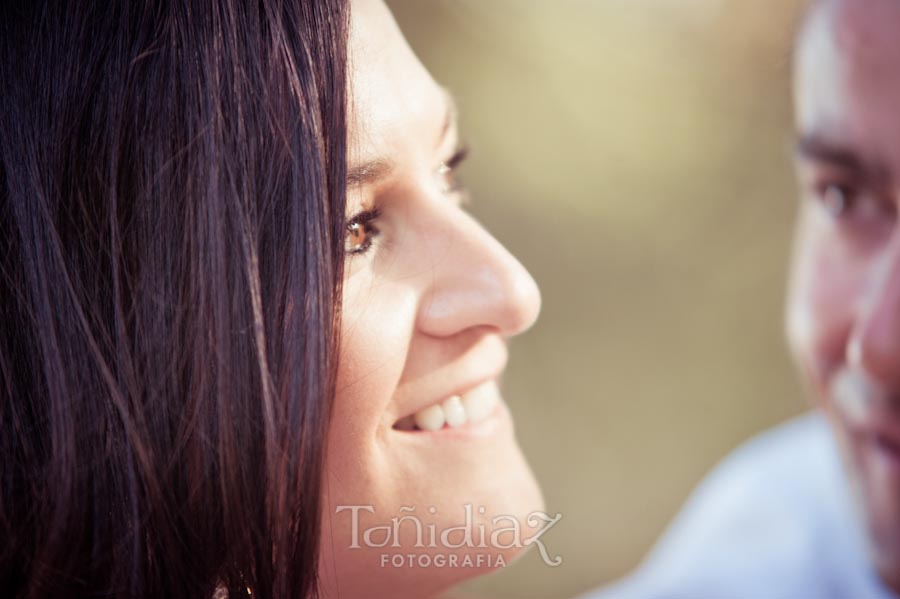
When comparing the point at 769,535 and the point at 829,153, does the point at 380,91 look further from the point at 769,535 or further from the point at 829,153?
the point at 769,535

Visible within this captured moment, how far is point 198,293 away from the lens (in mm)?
407

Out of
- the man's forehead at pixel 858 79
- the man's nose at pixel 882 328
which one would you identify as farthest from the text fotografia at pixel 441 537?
the man's forehead at pixel 858 79

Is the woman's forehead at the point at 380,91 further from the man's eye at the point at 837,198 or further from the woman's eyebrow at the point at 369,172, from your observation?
the man's eye at the point at 837,198

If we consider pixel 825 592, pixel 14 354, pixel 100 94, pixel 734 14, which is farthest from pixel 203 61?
pixel 825 592

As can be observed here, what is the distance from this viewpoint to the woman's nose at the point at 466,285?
1.43 ft

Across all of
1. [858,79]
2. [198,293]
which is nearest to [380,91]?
[198,293]

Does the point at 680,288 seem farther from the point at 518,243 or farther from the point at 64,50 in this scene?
the point at 64,50

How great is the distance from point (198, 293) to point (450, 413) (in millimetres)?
157

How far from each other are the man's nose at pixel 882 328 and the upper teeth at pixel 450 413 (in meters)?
0.37

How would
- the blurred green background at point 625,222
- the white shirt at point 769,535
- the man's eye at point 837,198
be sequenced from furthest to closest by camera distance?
1. the white shirt at point 769,535
2. the man's eye at point 837,198
3. the blurred green background at point 625,222

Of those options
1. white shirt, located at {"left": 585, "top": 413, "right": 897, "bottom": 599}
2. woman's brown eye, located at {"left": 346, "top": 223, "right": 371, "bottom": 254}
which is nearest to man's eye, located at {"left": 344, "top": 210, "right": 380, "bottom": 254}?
woman's brown eye, located at {"left": 346, "top": 223, "right": 371, "bottom": 254}

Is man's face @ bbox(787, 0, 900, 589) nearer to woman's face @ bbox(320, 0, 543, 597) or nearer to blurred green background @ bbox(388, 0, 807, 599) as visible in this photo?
blurred green background @ bbox(388, 0, 807, 599)

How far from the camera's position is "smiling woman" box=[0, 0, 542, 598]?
406 millimetres

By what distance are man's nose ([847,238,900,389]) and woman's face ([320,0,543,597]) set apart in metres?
0.34
